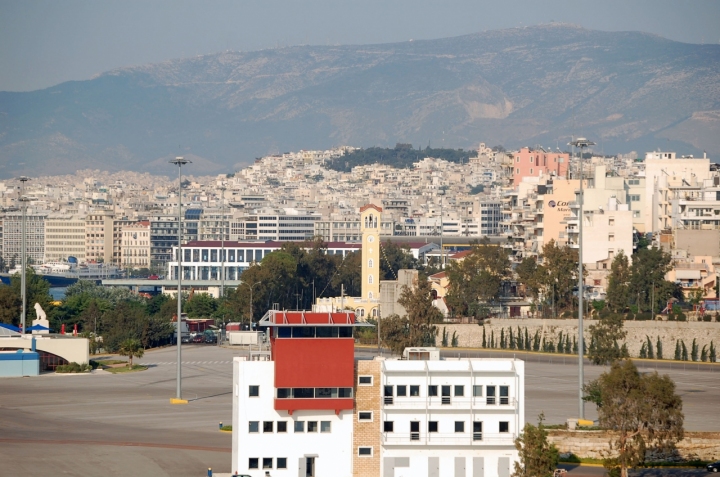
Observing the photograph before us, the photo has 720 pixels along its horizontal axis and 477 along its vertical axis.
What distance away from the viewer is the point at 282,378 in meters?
41.3

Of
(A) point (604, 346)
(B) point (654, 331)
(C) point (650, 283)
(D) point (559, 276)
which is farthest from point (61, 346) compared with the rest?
(C) point (650, 283)

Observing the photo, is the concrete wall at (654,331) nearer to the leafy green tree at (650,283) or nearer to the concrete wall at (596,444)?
the leafy green tree at (650,283)

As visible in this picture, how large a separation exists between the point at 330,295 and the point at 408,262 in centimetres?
1788

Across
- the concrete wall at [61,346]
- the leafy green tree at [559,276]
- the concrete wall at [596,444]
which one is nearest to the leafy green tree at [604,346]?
the concrete wall at [596,444]

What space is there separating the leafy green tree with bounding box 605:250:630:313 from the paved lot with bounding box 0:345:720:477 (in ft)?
A: 31.1

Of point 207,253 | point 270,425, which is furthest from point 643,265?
point 207,253

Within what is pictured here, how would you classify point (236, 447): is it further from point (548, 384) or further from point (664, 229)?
point (664, 229)

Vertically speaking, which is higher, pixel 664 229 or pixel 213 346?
pixel 664 229

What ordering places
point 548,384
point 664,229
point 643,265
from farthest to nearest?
point 664,229, point 643,265, point 548,384

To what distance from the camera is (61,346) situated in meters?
74.6

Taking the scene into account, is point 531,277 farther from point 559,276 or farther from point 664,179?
point 664,179

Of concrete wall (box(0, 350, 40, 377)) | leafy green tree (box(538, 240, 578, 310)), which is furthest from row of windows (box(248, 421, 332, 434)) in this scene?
leafy green tree (box(538, 240, 578, 310))

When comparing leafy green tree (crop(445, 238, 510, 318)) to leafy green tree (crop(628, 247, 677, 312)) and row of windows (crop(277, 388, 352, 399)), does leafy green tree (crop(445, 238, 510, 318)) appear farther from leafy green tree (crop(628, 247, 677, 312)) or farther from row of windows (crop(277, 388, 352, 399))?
row of windows (crop(277, 388, 352, 399))

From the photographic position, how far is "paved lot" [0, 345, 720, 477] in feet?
145
